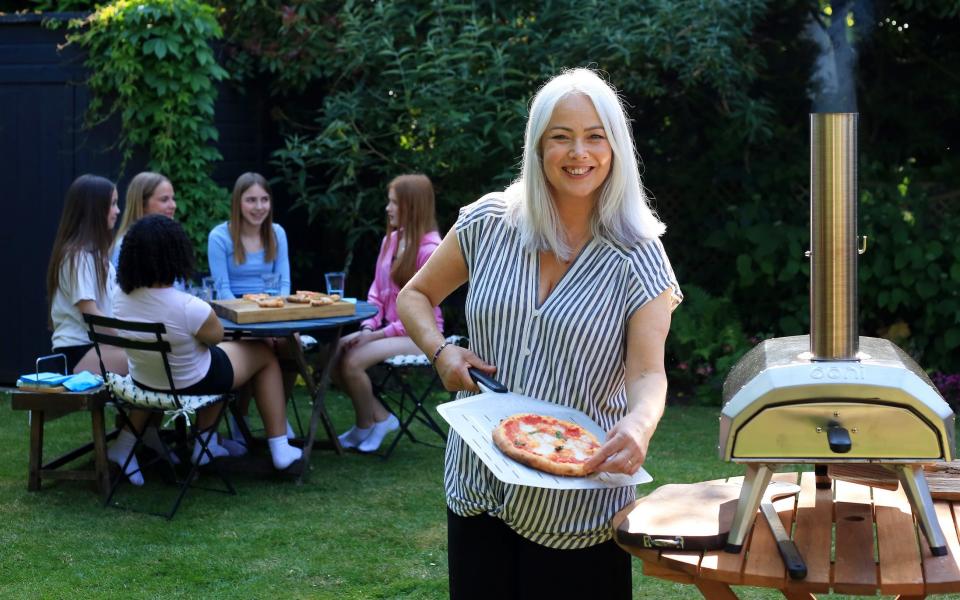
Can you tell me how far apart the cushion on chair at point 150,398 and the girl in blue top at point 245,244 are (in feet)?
3.84

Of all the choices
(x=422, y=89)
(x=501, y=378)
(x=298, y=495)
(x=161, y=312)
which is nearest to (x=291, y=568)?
(x=298, y=495)

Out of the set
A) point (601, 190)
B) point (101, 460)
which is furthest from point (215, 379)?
point (601, 190)

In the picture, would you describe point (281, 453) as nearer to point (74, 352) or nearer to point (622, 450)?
point (74, 352)

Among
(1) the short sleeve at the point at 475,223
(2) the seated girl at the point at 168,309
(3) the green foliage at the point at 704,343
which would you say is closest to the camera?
(1) the short sleeve at the point at 475,223

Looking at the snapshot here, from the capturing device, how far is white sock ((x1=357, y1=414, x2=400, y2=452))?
6398 mm

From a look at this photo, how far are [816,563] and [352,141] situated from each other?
624 cm

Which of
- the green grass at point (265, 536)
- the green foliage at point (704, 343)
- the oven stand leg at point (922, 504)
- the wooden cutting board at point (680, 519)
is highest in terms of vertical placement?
the oven stand leg at point (922, 504)

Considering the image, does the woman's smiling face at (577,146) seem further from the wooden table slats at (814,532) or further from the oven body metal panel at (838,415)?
the wooden table slats at (814,532)

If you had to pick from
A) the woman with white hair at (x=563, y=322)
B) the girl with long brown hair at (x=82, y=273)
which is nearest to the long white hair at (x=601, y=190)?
the woman with white hair at (x=563, y=322)

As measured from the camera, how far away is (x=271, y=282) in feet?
22.0

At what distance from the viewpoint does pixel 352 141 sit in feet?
26.7

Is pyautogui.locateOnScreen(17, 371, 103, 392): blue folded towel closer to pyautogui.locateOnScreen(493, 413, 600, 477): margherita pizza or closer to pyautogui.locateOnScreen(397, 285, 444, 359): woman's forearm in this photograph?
pyautogui.locateOnScreen(397, 285, 444, 359): woman's forearm

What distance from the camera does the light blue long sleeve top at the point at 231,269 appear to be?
6.58 meters

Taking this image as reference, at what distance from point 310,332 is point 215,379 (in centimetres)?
74
